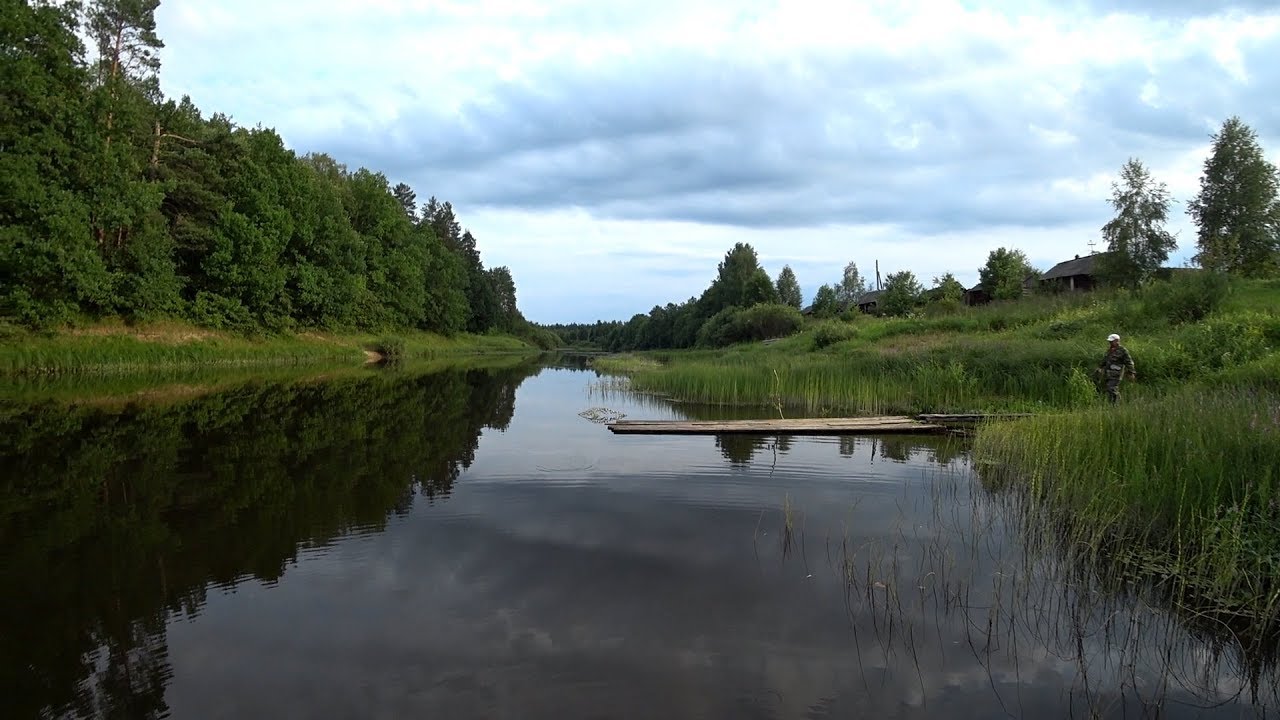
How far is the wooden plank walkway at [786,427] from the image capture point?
1420 cm

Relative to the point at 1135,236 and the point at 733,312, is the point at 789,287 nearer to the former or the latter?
the point at 733,312

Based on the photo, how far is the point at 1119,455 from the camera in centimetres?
790

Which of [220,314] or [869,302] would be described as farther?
[869,302]

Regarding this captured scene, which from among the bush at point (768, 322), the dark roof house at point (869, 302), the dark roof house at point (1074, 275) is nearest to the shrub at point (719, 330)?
the bush at point (768, 322)

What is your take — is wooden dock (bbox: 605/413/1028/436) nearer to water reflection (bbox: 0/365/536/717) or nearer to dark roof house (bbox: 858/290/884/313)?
water reflection (bbox: 0/365/536/717)

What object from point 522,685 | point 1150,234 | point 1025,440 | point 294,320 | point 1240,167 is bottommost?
point 522,685

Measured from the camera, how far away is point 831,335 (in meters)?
34.8

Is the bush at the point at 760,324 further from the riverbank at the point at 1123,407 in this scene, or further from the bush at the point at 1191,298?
the bush at the point at 1191,298

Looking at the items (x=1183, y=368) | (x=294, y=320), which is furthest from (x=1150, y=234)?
(x=294, y=320)

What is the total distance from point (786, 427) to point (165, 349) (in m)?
29.3

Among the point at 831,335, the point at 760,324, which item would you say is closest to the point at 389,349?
the point at 760,324

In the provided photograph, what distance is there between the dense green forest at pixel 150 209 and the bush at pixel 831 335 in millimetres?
31910

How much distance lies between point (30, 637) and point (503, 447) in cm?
838

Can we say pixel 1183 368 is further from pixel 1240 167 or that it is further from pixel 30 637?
pixel 1240 167
